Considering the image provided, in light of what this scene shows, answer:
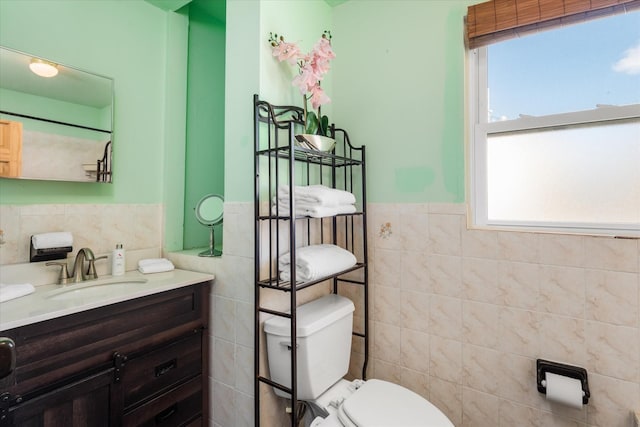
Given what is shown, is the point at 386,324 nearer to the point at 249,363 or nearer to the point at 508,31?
the point at 249,363

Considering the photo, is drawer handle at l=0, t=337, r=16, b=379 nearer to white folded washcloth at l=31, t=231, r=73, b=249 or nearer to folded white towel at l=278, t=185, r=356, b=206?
white folded washcloth at l=31, t=231, r=73, b=249

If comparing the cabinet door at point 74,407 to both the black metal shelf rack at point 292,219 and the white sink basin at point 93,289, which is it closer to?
the white sink basin at point 93,289

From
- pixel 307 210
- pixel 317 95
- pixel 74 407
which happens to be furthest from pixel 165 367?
pixel 317 95

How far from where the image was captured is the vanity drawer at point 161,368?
113 centimetres

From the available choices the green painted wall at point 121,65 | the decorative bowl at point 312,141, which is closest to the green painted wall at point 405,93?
the decorative bowl at point 312,141

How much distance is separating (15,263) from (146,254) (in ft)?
1.68

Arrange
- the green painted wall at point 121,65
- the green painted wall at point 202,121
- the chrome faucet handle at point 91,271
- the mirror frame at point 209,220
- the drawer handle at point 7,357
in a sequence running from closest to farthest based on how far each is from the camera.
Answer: the drawer handle at point 7,357 → the green painted wall at point 121,65 → the chrome faucet handle at point 91,271 → the mirror frame at point 209,220 → the green painted wall at point 202,121

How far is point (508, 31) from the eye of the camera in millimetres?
1275

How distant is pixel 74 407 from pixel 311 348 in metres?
0.80

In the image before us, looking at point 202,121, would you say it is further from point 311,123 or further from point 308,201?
point 308,201

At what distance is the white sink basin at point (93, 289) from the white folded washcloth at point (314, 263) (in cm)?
65

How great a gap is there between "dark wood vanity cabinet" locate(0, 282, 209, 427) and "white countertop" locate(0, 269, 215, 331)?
0.04 metres

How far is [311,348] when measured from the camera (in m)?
1.23

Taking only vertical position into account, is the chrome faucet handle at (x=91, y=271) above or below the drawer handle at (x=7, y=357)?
above
